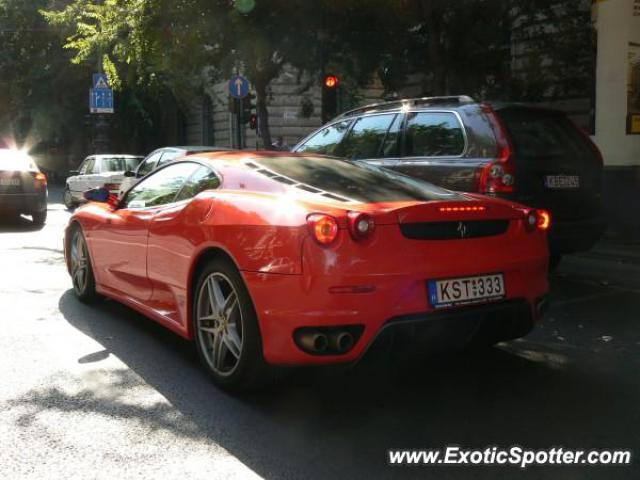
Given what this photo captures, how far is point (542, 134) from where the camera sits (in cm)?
659

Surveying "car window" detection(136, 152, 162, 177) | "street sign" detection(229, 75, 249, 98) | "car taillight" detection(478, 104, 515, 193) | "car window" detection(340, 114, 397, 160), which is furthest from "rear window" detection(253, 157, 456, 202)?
"street sign" detection(229, 75, 249, 98)

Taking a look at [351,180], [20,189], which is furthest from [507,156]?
[20,189]

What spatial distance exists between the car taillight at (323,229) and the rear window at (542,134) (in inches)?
131

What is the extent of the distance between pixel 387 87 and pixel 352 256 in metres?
12.8

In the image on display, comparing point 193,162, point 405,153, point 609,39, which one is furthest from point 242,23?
point 193,162

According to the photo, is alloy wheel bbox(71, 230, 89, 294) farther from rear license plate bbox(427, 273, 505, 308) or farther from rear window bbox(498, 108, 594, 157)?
rear window bbox(498, 108, 594, 157)

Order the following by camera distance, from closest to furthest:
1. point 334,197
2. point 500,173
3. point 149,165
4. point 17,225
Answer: point 334,197 → point 500,173 → point 149,165 → point 17,225

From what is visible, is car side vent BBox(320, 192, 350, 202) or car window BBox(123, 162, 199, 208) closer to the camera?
car side vent BBox(320, 192, 350, 202)

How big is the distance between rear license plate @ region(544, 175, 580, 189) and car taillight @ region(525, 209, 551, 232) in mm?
2318

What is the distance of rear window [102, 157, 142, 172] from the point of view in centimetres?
1805

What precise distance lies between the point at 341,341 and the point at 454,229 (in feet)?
2.72

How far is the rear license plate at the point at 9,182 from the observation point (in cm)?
1296

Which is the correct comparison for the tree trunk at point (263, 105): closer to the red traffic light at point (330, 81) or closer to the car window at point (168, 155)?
the red traffic light at point (330, 81)

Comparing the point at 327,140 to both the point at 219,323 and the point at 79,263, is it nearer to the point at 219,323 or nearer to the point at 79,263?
the point at 79,263
